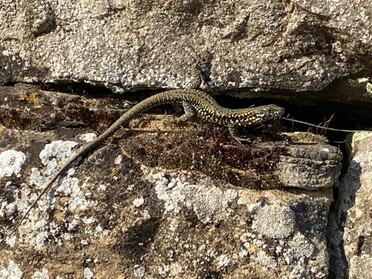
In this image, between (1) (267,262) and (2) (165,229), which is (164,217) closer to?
(2) (165,229)

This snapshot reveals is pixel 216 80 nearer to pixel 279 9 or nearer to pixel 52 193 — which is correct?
pixel 279 9

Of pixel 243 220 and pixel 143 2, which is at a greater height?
pixel 143 2

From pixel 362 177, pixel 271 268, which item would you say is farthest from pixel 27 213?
pixel 362 177

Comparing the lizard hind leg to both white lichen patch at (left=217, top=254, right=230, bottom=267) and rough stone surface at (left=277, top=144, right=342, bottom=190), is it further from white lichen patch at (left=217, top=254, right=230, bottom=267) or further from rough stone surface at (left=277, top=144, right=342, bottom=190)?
white lichen patch at (left=217, top=254, right=230, bottom=267)

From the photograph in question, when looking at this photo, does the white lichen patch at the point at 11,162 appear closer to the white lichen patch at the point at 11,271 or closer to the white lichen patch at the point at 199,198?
the white lichen patch at the point at 11,271

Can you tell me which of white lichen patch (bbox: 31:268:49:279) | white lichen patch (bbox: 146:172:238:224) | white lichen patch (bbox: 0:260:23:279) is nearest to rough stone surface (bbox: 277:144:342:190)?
white lichen patch (bbox: 146:172:238:224)

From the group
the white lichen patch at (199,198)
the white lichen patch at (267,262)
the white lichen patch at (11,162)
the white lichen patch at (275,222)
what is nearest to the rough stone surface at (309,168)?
the white lichen patch at (275,222)

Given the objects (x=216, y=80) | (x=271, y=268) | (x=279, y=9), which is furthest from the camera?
(x=216, y=80)
